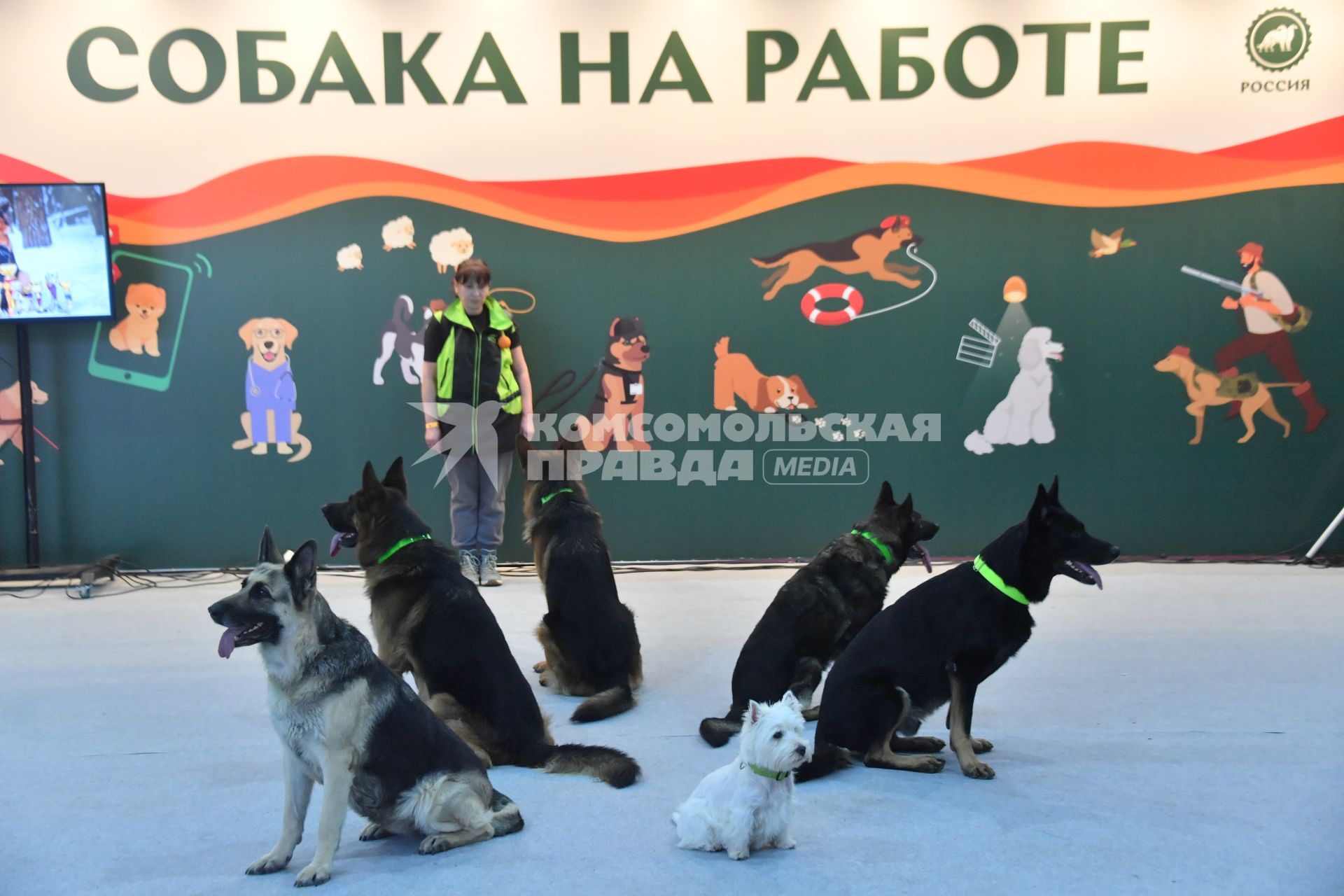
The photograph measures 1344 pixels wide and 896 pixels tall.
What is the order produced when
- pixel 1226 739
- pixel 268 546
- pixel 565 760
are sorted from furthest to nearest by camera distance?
pixel 1226 739, pixel 565 760, pixel 268 546

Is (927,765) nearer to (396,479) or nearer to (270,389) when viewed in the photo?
(396,479)

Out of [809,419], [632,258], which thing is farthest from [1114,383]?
[632,258]

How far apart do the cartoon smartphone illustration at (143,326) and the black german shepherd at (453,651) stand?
11.3 ft

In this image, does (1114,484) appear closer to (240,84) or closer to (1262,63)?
(1262,63)

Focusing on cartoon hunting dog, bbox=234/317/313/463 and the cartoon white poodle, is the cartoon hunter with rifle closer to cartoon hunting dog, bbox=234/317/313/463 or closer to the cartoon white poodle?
the cartoon white poodle

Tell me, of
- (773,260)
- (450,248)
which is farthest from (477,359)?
(773,260)

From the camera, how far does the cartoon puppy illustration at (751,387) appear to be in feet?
20.8

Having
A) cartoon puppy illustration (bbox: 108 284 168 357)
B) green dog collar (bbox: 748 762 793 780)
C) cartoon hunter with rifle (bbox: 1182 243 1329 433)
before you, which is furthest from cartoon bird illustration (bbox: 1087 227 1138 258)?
cartoon puppy illustration (bbox: 108 284 168 357)

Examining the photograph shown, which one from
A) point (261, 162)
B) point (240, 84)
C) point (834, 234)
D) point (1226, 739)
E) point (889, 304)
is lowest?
point (1226, 739)

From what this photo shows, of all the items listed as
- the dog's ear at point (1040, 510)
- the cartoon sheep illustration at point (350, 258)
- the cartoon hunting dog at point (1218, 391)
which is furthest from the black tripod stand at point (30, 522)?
the cartoon hunting dog at point (1218, 391)

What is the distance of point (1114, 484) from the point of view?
6.37 metres

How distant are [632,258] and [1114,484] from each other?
11.4 feet

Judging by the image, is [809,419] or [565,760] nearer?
[565,760]

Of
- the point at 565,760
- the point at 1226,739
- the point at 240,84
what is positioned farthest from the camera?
the point at 240,84
